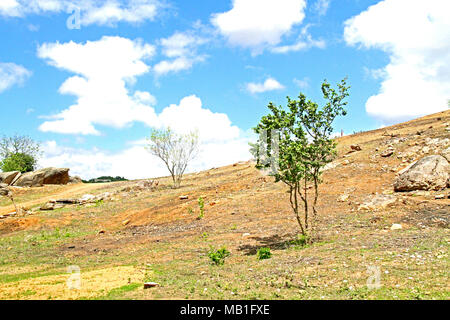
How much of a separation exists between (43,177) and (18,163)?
1462cm

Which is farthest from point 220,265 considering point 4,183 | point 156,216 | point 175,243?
point 4,183

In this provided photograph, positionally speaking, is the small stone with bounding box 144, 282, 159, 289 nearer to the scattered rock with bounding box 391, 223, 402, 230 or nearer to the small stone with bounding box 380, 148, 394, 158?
the scattered rock with bounding box 391, 223, 402, 230

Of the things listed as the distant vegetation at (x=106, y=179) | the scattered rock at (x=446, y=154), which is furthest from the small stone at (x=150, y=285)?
the distant vegetation at (x=106, y=179)

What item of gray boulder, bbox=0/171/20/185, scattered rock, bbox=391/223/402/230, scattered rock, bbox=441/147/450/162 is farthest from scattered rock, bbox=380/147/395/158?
gray boulder, bbox=0/171/20/185

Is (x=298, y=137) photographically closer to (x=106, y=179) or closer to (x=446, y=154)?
(x=446, y=154)

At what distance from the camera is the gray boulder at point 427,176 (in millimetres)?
19938

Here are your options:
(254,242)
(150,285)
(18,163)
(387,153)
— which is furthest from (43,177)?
(150,285)

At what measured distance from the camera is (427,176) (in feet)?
66.6

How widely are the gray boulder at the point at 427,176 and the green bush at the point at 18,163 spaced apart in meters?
62.8

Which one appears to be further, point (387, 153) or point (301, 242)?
point (387, 153)

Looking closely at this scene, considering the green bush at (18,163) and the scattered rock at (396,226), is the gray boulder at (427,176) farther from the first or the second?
the green bush at (18,163)

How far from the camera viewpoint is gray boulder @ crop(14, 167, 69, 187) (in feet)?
170

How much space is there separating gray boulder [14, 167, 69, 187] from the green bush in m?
9.92
